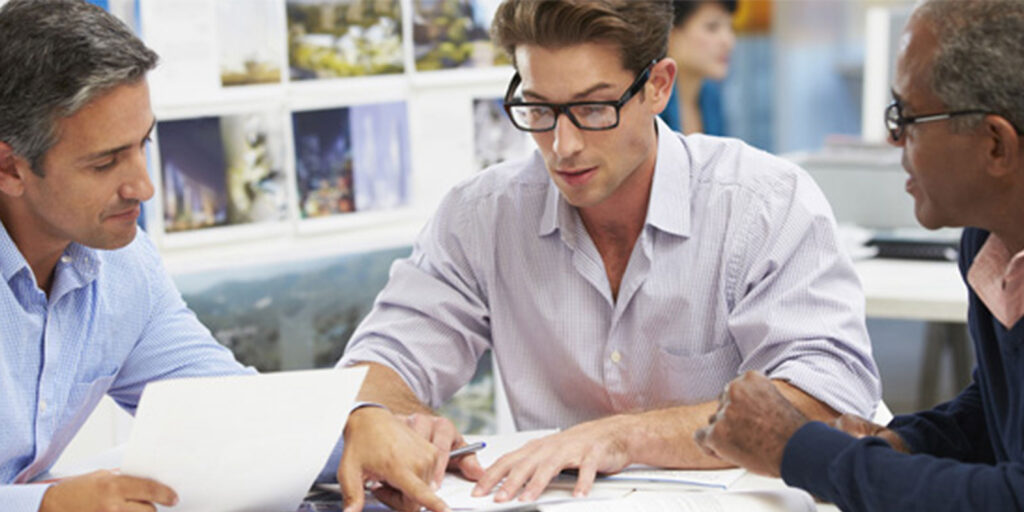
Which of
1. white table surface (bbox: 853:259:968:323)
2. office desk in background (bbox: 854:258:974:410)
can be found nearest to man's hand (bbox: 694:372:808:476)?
office desk in background (bbox: 854:258:974:410)

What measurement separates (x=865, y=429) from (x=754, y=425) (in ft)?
0.81

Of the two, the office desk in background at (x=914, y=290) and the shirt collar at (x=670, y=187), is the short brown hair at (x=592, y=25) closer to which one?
the shirt collar at (x=670, y=187)

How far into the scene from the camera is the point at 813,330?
175 centimetres

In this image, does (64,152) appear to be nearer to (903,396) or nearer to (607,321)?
(607,321)

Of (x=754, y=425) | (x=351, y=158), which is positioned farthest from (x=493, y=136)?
(x=754, y=425)

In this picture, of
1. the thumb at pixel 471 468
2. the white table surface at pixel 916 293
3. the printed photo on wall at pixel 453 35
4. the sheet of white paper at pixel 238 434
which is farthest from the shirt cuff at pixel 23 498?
the white table surface at pixel 916 293

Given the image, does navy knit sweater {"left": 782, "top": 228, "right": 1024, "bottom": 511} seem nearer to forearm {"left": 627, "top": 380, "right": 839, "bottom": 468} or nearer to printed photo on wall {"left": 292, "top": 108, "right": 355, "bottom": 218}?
forearm {"left": 627, "top": 380, "right": 839, "bottom": 468}

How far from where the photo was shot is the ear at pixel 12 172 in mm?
1583

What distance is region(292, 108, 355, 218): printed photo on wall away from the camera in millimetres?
2898

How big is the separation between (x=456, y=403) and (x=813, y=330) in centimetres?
174

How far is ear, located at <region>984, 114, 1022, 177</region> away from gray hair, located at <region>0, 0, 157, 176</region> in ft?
3.44

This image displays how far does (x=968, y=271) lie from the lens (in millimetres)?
1556

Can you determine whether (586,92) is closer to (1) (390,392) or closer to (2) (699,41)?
(1) (390,392)

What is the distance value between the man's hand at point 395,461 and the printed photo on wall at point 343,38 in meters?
1.40
